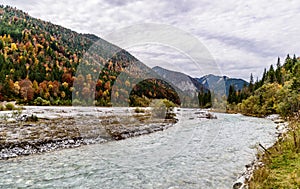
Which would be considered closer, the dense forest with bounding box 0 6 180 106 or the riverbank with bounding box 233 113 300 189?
the riverbank with bounding box 233 113 300 189

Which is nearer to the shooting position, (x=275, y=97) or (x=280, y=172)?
(x=280, y=172)

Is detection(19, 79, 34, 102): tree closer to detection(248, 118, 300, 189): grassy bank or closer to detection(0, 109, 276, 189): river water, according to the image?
detection(0, 109, 276, 189): river water

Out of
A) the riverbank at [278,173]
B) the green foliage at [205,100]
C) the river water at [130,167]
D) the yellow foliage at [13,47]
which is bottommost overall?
the river water at [130,167]

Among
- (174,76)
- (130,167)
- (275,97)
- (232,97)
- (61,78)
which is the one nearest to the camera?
(130,167)

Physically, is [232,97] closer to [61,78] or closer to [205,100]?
[205,100]

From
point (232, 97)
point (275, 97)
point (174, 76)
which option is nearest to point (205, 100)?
point (232, 97)

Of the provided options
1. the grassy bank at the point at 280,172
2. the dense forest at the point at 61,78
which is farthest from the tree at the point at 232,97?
the grassy bank at the point at 280,172

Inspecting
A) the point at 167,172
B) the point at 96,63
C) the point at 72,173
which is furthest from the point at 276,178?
the point at 96,63

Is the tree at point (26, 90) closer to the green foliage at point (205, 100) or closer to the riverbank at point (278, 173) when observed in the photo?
the riverbank at point (278, 173)

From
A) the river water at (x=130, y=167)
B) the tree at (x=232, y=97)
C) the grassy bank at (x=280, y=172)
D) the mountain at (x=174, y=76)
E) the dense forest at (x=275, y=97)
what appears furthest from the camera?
the tree at (x=232, y=97)

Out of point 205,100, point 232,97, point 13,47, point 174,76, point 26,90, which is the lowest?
point 205,100

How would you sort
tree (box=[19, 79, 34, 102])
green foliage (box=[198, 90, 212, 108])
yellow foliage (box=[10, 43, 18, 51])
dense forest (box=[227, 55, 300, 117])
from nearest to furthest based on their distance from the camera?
dense forest (box=[227, 55, 300, 117])
tree (box=[19, 79, 34, 102])
yellow foliage (box=[10, 43, 18, 51])
green foliage (box=[198, 90, 212, 108])

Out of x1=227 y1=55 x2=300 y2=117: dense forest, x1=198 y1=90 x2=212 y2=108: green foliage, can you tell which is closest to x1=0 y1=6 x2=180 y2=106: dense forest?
x1=227 y1=55 x2=300 y2=117: dense forest

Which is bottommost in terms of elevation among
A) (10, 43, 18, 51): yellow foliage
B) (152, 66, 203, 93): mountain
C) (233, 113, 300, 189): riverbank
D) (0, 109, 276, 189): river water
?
(0, 109, 276, 189): river water
